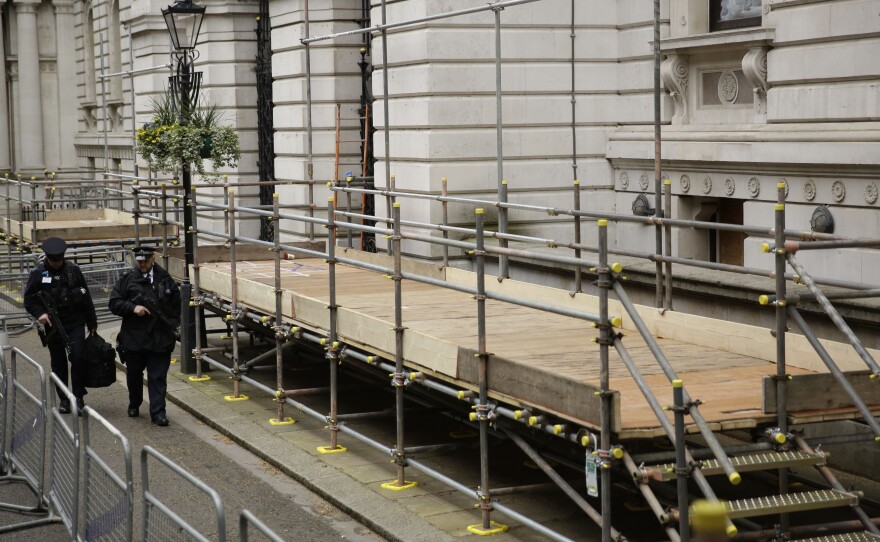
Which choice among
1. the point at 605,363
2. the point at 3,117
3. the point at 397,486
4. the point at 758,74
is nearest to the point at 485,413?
the point at 605,363

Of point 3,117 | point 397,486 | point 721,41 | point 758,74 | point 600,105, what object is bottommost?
point 397,486

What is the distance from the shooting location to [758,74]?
14633mm

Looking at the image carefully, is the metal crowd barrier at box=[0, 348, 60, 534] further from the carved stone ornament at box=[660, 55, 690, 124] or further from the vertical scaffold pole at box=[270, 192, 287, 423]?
the carved stone ornament at box=[660, 55, 690, 124]

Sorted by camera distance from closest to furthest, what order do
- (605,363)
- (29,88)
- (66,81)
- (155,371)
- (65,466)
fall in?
(605,363)
(65,466)
(155,371)
(66,81)
(29,88)

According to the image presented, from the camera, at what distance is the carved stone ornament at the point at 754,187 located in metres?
14.7

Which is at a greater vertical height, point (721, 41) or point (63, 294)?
point (721, 41)

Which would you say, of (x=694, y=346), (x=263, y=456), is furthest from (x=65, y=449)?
(x=694, y=346)

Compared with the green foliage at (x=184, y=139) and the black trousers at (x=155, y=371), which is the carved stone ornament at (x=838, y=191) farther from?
the green foliage at (x=184, y=139)

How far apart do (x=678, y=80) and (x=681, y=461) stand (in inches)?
387

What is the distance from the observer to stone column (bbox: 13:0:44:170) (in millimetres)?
47156

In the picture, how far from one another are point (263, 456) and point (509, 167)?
25.9 feet

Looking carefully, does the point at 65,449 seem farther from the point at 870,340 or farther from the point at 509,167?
the point at 509,167

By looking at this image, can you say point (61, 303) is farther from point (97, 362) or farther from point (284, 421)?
point (284, 421)

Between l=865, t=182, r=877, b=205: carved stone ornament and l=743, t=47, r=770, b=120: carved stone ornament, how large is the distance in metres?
2.20
